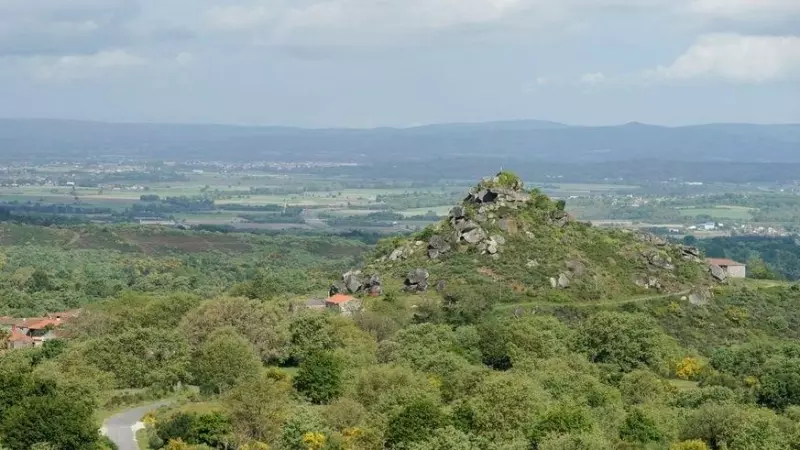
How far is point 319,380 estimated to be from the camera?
52500 millimetres

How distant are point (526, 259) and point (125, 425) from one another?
115ft

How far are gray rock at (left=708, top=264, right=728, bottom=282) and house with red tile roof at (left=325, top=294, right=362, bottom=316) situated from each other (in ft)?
72.6

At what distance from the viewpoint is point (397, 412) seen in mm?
44469

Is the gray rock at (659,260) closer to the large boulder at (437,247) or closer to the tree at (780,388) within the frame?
the large boulder at (437,247)

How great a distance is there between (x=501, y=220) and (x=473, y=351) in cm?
2143

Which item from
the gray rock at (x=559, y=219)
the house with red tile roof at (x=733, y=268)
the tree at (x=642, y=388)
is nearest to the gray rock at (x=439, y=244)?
the gray rock at (x=559, y=219)

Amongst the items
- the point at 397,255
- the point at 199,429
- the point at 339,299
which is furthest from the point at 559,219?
the point at 199,429

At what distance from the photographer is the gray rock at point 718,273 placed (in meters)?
83.1

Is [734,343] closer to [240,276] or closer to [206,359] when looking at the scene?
[206,359]

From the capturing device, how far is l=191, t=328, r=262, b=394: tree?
5419 cm

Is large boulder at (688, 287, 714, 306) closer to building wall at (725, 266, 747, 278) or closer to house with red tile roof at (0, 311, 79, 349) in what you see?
building wall at (725, 266, 747, 278)

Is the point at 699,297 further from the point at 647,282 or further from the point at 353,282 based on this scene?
the point at 353,282

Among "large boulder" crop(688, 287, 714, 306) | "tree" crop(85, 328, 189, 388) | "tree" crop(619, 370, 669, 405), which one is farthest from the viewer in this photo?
"large boulder" crop(688, 287, 714, 306)

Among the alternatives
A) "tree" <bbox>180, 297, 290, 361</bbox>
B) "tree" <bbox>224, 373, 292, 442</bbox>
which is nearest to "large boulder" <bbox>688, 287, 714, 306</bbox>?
"tree" <bbox>180, 297, 290, 361</bbox>
